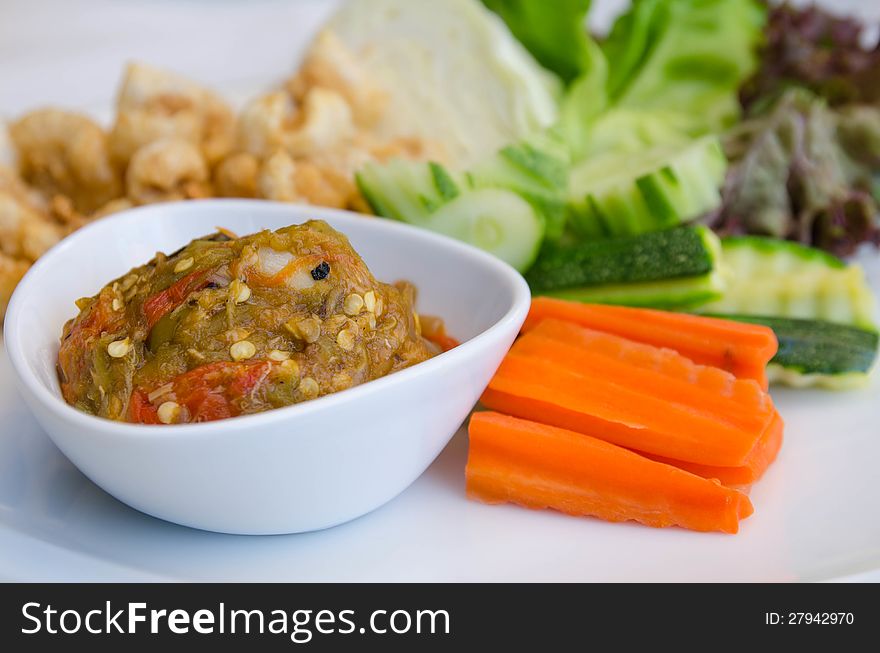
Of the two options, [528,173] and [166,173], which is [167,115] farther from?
[528,173]

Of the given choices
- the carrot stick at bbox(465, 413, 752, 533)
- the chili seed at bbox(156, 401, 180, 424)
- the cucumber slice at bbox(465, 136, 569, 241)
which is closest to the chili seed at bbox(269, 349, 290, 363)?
the chili seed at bbox(156, 401, 180, 424)

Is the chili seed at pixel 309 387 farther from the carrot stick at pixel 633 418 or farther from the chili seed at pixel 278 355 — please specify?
the carrot stick at pixel 633 418

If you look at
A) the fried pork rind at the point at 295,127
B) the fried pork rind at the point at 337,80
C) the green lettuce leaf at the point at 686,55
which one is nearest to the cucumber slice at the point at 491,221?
the fried pork rind at the point at 295,127

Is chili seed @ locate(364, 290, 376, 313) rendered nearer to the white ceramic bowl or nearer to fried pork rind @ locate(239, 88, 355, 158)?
the white ceramic bowl

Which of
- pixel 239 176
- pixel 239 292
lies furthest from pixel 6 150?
pixel 239 292

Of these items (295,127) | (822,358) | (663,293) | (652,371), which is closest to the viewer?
(652,371)
